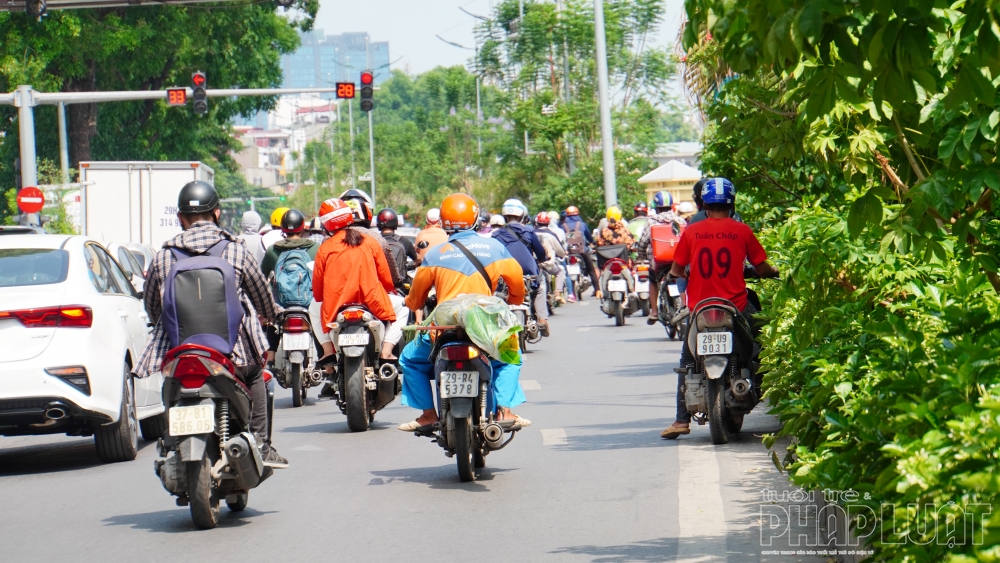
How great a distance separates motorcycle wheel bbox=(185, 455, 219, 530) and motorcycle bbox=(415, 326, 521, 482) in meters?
1.59

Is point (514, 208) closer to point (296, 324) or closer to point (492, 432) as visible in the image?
point (296, 324)

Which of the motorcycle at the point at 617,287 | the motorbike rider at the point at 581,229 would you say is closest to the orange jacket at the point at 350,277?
the motorcycle at the point at 617,287

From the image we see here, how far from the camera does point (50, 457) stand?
1131 cm

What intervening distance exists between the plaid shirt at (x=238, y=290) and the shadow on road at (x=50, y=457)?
128 inches

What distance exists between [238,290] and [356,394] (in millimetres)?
3926

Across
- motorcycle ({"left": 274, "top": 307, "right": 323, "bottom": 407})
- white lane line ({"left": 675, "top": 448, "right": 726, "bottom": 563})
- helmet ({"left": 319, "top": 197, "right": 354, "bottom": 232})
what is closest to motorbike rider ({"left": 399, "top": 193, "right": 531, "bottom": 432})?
white lane line ({"left": 675, "top": 448, "right": 726, "bottom": 563})

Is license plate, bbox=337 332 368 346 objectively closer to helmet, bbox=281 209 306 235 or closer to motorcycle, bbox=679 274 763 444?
helmet, bbox=281 209 306 235

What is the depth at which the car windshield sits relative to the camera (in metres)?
10.1

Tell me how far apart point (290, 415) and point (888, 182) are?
737cm

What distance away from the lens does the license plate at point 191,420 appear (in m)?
7.27

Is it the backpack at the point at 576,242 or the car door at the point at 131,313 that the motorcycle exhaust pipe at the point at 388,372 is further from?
the backpack at the point at 576,242

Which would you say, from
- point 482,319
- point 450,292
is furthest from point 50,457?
point 482,319

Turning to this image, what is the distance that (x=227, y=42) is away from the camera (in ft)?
147

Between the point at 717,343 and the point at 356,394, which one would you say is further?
the point at 356,394
